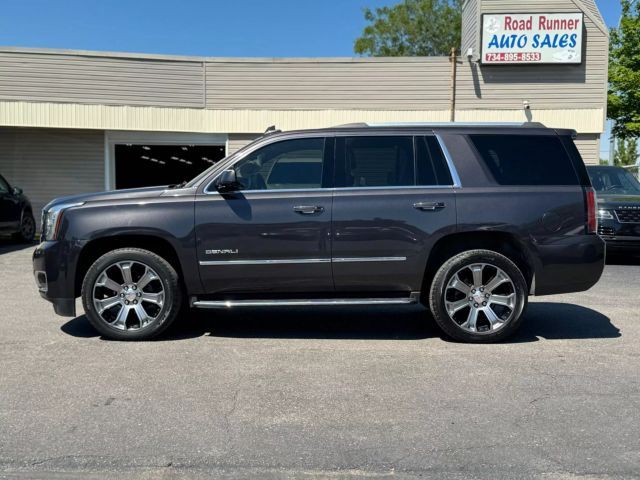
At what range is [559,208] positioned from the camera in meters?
5.43

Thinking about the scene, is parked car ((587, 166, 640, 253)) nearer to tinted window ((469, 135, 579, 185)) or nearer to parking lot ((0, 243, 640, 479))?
parking lot ((0, 243, 640, 479))

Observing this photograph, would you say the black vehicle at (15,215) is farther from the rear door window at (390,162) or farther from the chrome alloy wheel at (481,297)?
the chrome alloy wheel at (481,297)

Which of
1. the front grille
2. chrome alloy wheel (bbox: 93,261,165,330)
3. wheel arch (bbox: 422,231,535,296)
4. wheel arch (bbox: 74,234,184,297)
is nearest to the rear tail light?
wheel arch (bbox: 422,231,535,296)

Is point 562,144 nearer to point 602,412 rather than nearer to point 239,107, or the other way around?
point 602,412

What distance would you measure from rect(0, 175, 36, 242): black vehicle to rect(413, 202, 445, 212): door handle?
10546 mm

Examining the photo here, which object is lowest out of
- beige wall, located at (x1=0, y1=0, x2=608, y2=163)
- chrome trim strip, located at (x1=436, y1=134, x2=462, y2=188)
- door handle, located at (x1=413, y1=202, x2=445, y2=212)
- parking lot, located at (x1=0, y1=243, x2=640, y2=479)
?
parking lot, located at (x1=0, y1=243, x2=640, y2=479)

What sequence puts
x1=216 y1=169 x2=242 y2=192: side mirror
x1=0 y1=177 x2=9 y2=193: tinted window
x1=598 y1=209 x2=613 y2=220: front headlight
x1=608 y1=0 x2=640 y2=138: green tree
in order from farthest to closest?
x1=608 y1=0 x2=640 y2=138: green tree, x1=0 y1=177 x2=9 y2=193: tinted window, x1=598 y1=209 x2=613 y2=220: front headlight, x1=216 y1=169 x2=242 y2=192: side mirror

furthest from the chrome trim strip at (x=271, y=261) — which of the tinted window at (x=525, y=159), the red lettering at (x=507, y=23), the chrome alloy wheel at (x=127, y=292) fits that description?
the red lettering at (x=507, y=23)

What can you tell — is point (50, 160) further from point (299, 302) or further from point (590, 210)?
point (590, 210)

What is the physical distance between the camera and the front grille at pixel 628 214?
10.3m

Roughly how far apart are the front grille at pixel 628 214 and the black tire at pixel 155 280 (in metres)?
8.06

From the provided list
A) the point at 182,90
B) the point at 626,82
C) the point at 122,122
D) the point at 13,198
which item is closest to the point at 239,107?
the point at 182,90

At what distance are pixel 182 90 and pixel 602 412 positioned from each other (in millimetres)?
15136

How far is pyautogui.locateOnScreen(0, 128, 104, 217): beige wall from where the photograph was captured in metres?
17.2
